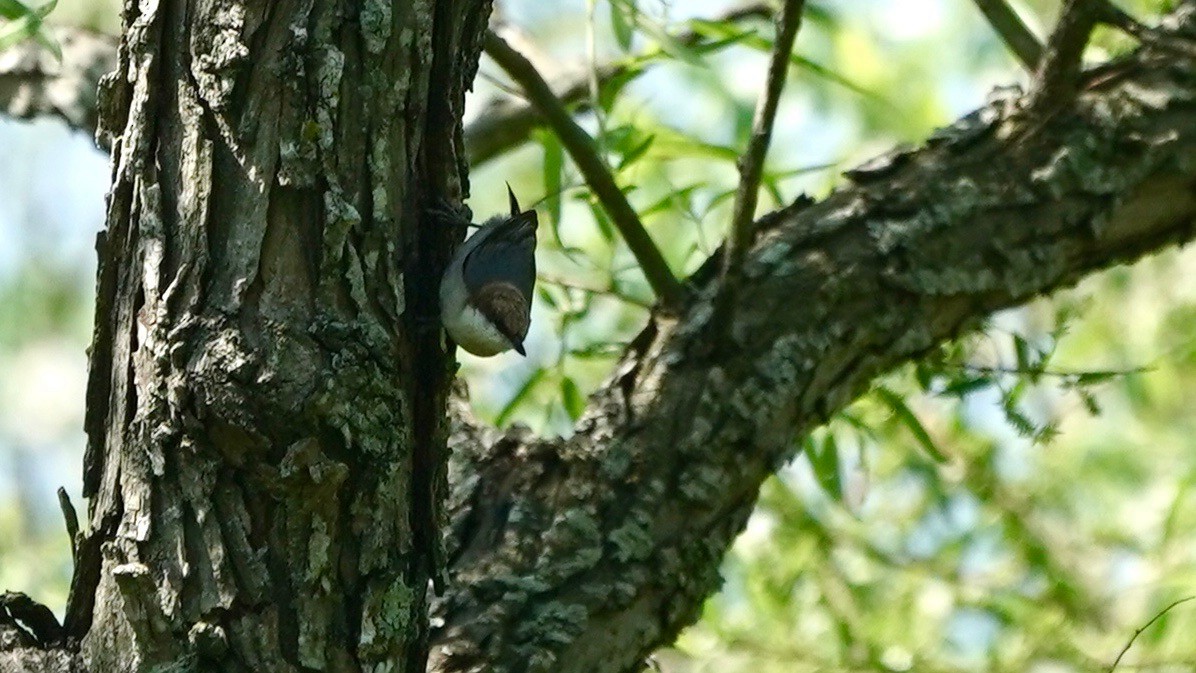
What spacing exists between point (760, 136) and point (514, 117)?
3.07ft

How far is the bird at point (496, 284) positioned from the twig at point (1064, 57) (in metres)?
0.98

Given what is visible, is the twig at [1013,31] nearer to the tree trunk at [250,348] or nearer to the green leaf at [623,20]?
the green leaf at [623,20]

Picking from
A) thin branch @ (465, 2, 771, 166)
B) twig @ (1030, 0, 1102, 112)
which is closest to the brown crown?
thin branch @ (465, 2, 771, 166)

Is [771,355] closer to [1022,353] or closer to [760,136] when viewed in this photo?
[760,136]

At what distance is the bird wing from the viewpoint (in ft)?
7.47

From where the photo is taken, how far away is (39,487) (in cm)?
696

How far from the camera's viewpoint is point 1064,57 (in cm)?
264

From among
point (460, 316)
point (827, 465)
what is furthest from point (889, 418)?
point (460, 316)

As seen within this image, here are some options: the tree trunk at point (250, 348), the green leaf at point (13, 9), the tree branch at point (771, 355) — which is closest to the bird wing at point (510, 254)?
the tree branch at point (771, 355)

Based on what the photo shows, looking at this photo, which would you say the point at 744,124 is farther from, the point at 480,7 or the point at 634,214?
the point at 480,7

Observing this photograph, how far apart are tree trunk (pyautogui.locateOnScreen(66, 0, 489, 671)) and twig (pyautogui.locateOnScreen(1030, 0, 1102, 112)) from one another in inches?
51.6

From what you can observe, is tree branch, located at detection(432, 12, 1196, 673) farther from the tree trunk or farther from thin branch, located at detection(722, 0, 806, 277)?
the tree trunk

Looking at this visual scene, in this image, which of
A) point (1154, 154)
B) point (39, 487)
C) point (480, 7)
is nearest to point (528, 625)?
point (480, 7)

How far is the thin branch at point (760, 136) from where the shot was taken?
223 cm
